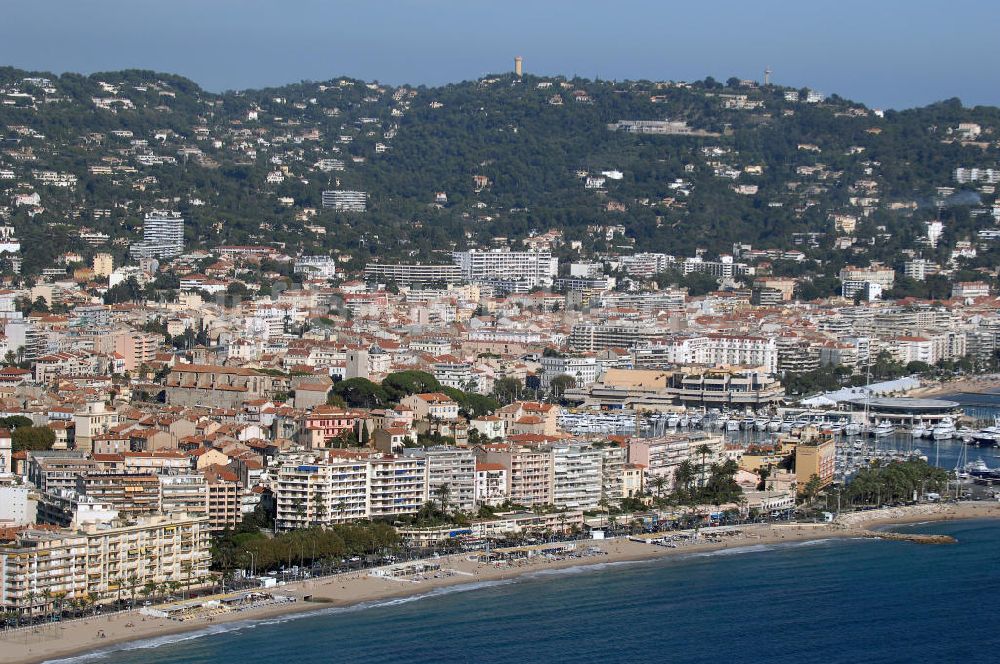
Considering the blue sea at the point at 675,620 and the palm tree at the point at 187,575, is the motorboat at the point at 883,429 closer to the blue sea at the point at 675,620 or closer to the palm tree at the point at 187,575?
the blue sea at the point at 675,620

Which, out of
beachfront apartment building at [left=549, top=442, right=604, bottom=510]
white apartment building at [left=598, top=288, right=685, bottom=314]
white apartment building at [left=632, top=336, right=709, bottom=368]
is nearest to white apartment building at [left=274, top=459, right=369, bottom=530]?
beachfront apartment building at [left=549, top=442, right=604, bottom=510]

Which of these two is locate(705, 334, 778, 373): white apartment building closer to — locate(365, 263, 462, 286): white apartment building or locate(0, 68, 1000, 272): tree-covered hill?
locate(365, 263, 462, 286): white apartment building

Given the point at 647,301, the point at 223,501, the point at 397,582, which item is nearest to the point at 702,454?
the point at 397,582

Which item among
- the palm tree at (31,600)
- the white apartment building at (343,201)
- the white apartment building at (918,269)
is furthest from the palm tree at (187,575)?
the white apartment building at (343,201)

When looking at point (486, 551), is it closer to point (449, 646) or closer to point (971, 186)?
point (449, 646)

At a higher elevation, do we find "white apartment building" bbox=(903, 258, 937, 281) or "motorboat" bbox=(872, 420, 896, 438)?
"white apartment building" bbox=(903, 258, 937, 281)
